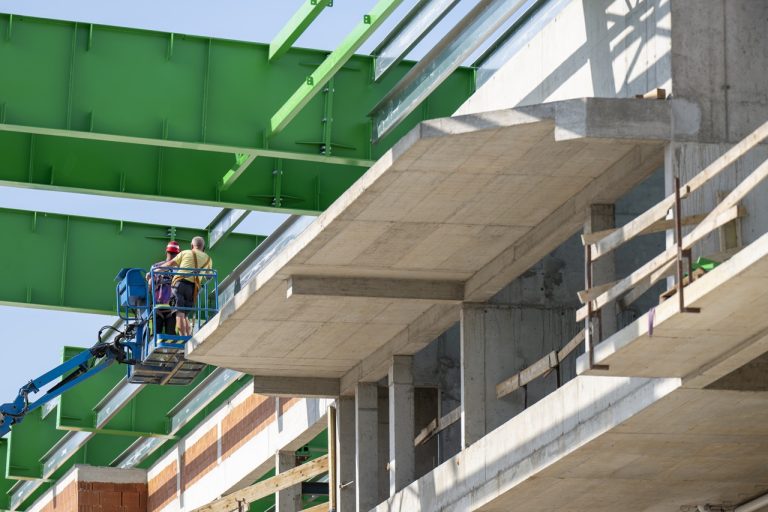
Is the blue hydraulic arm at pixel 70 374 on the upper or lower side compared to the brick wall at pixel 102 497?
upper

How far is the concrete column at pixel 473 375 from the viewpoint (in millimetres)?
20875

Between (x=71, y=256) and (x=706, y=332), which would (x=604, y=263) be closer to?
(x=706, y=332)

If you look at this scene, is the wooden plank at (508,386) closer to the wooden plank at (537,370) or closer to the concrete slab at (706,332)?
the wooden plank at (537,370)

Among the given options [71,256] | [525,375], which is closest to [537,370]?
[525,375]

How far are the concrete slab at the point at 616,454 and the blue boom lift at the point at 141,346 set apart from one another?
231 inches

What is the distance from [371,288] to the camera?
20438mm

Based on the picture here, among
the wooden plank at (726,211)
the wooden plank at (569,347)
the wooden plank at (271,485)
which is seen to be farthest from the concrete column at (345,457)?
the wooden plank at (726,211)

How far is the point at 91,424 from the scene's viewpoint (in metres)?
33.0

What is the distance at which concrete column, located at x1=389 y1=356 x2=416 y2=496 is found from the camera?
2317 centimetres

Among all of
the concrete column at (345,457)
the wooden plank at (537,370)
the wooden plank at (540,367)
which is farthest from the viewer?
the concrete column at (345,457)

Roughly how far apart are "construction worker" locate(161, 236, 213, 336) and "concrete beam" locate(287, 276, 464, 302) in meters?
5.33

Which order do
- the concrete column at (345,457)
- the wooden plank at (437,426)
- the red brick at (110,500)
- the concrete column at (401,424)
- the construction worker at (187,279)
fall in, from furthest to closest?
the red brick at (110,500) < the construction worker at (187,279) < the concrete column at (345,457) < the concrete column at (401,424) < the wooden plank at (437,426)

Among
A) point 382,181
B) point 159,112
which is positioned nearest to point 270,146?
point 159,112

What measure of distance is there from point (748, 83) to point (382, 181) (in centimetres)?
335
